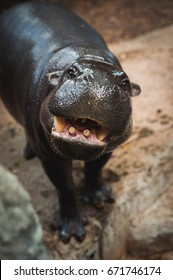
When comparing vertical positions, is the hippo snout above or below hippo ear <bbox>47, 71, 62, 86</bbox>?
above

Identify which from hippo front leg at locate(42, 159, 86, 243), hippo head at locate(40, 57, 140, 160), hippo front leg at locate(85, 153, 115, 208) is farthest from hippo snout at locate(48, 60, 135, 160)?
hippo front leg at locate(85, 153, 115, 208)

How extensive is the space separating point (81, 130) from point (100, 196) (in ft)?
4.37

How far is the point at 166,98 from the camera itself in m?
4.33

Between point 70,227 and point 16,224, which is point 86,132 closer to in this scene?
point 16,224

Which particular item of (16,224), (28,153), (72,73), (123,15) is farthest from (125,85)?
(123,15)

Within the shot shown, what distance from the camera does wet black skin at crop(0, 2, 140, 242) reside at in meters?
2.13

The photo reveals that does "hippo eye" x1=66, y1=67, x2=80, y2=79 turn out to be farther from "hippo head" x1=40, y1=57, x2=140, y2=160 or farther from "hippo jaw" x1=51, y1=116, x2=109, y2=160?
"hippo jaw" x1=51, y1=116, x2=109, y2=160

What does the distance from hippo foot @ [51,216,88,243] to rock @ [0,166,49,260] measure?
53cm

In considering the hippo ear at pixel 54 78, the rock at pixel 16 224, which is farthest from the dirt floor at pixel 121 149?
the hippo ear at pixel 54 78

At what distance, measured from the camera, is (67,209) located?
3303mm

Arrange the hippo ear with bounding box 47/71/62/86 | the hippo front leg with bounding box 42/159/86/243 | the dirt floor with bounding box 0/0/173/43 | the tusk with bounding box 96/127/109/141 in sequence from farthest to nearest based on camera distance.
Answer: the dirt floor with bounding box 0/0/173/43 < the hippo front leg with bounding box 42/159/86/243 < the hippo ear with bounding box 47/71/62/86 < the tusk with bounding box 96/127/109/141

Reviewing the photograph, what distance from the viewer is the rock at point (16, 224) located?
2.59 metres
